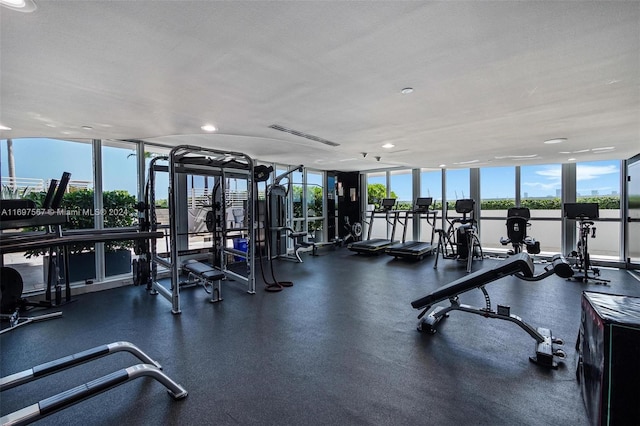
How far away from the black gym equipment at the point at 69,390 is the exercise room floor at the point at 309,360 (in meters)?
0.27

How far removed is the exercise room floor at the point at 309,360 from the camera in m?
1.92

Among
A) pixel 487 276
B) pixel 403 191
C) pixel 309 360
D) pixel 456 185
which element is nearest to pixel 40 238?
pixel 309 360

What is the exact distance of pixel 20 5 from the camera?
1.44 metres

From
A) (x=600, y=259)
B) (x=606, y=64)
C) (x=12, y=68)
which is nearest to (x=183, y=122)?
(x=12, y=68)

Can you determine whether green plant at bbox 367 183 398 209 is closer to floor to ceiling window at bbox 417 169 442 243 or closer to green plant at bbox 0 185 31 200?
floor to ceiling window at bbox 417 169 442 243

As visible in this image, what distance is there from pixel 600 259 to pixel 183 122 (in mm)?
8858

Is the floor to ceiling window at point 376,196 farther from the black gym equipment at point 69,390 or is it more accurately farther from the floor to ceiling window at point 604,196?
the black gym equipment at point 69,390

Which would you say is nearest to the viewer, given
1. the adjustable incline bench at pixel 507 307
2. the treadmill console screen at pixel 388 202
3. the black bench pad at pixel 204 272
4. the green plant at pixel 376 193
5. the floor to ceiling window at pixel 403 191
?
the adjustable incline bench at pixel 507 307

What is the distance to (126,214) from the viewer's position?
512cm

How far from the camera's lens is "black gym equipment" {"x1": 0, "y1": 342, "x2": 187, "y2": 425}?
1456 mm

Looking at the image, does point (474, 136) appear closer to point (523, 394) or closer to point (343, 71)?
point (343, 71)

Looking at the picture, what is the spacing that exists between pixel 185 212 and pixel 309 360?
13.7 feet

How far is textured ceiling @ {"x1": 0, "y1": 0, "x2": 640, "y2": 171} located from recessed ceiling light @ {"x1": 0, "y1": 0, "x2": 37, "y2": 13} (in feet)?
0.11

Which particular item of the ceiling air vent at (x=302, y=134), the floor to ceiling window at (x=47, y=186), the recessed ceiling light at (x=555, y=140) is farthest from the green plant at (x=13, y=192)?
the recessed ceiling light at (x=555, y=140)
